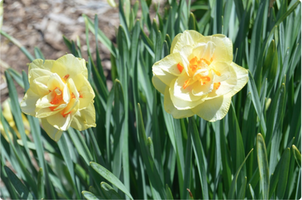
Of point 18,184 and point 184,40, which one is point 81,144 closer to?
point 18,184

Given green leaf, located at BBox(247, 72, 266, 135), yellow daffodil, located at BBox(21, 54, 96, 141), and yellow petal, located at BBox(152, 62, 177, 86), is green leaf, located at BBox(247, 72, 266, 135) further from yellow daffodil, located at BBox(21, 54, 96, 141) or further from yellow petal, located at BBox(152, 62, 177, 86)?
yellow daffodil, located at BBox(21, 54, 96, 141)

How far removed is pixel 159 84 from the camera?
652 millimetres

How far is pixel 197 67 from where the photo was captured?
23.9 inches

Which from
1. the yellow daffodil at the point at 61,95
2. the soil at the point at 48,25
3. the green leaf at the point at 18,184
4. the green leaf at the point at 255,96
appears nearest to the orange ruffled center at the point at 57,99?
the yellow daffodil at the point at 61,95

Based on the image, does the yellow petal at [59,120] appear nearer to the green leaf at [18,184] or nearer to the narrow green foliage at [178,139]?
the narrow green foliage at [178,139]

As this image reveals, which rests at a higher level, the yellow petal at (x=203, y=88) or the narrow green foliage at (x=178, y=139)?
the yellow petal at (x=203, y=88)

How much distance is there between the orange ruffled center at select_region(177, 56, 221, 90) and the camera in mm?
592


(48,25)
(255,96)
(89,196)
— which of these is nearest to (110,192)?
(89,196)

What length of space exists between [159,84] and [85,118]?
7.2 inches

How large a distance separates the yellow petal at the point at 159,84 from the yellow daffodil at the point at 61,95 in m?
0.14

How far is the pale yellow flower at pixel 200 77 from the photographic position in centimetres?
59

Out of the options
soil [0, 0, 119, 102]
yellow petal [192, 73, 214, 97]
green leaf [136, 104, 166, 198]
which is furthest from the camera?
soil [0, 0, 119, 102]

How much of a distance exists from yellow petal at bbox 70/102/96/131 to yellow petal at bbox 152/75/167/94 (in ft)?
0.48

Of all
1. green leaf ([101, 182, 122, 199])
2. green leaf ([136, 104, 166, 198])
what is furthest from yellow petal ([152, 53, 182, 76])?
green leaf ([101, 182, 122, 199])
